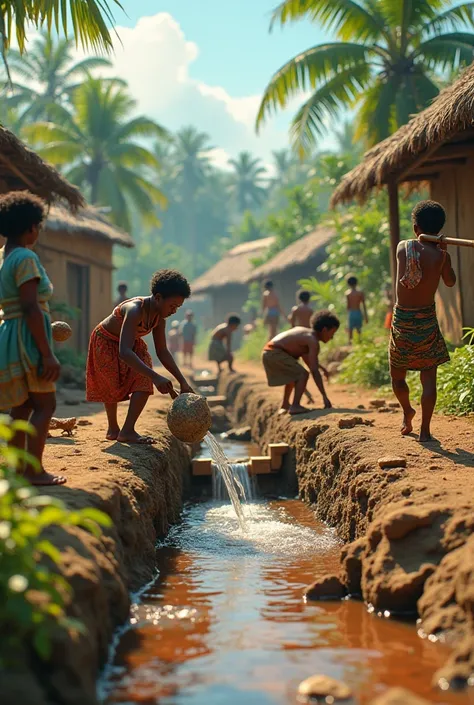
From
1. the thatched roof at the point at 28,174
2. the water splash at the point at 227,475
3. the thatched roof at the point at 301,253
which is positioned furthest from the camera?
the thatched roof at the point at 301,253

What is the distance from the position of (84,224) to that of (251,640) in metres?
13.8

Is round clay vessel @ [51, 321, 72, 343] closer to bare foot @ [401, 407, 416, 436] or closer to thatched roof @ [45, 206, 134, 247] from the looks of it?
bare foot @ [401, 407, 416, 436]

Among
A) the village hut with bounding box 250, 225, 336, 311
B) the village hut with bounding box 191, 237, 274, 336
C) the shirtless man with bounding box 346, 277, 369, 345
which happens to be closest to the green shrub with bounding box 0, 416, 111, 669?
the shirtless man with bounding box 346, 277, 369, 345

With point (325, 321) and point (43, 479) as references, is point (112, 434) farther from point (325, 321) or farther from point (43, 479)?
point (325, 321)

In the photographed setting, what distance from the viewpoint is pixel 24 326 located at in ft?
14.6

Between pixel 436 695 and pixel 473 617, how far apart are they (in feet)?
1.45

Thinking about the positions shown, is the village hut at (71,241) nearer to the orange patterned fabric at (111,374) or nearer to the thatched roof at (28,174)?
the thatched roof at (28,174)

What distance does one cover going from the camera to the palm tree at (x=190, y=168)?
6097cm

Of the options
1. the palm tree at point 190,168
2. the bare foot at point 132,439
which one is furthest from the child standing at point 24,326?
the palm tree at point 190,168

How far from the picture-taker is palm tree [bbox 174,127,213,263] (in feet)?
200

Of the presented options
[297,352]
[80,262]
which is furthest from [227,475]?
[80,262]

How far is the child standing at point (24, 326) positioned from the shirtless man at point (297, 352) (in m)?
4.74

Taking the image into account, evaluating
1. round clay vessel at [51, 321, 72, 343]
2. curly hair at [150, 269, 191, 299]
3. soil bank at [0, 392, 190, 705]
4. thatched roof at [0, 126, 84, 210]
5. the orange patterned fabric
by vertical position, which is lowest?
soil bank at [0, 392, 190, 705]

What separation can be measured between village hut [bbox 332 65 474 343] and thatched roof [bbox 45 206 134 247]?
5667 millimetres
